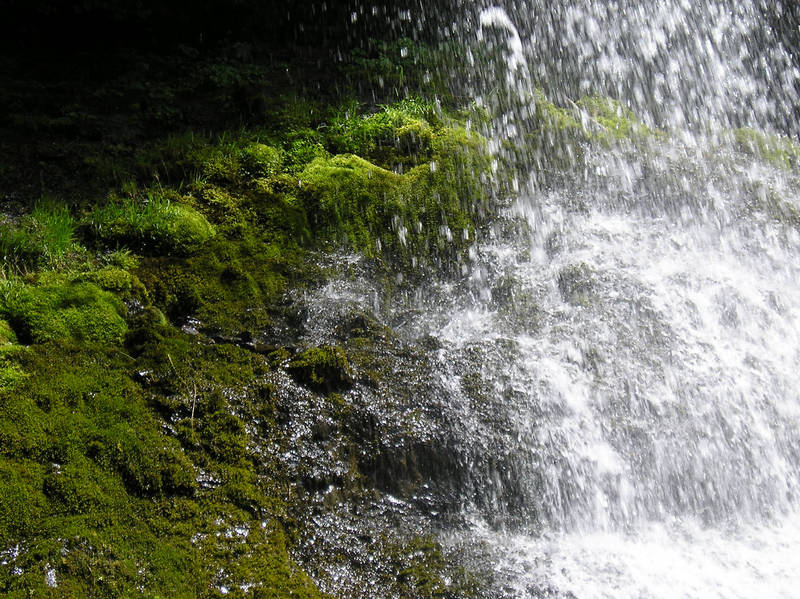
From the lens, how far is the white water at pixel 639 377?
3.39 metres

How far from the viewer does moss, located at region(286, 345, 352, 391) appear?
11.8 feet

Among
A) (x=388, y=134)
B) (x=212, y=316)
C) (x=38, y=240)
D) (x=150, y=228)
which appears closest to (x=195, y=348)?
(x=212, y=316)

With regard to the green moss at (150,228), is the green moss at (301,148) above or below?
above

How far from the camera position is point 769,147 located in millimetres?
7051

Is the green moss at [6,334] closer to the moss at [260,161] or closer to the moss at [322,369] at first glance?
the moss at [322,369]

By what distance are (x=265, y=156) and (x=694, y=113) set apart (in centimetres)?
622

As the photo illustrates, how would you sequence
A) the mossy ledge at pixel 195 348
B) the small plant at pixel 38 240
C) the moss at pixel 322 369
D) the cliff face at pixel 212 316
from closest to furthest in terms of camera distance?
the mossy ledge at pixel 195 348
the cliff face at pixel 212 316
the moss at pixel 322 369
the small plant at pixel 38 240

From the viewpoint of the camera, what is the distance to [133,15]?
7480 millimetres

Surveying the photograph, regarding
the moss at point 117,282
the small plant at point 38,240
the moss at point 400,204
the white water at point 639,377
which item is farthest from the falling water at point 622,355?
the small plant at point 38,240

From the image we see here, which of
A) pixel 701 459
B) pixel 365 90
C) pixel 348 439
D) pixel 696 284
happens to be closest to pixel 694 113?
pixel 696 284

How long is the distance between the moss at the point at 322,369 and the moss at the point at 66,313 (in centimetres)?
118

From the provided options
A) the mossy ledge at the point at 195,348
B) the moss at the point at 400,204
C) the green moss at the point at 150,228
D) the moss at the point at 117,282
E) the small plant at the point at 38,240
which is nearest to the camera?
the mossy ledge at the point at 195,348

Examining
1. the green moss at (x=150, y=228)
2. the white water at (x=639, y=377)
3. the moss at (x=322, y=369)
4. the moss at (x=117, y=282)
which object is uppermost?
the green moss at (x=150, y=228)

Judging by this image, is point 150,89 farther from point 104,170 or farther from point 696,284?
point 696,284
